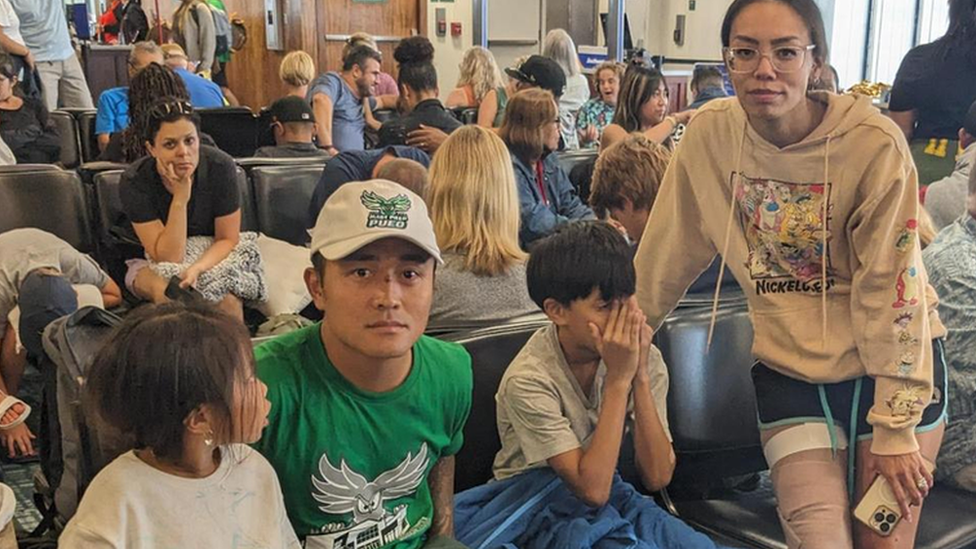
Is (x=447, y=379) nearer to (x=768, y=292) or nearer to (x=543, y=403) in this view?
(x=543, y=403)

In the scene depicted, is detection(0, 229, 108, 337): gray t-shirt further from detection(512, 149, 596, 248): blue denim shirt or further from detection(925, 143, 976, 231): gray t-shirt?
detection(925, 143, 976, 231): gray t-shirt

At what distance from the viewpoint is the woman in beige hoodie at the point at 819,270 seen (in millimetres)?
1720

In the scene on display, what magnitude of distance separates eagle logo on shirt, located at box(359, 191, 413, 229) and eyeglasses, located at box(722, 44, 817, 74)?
70cm

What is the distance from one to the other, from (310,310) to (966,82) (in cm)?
265

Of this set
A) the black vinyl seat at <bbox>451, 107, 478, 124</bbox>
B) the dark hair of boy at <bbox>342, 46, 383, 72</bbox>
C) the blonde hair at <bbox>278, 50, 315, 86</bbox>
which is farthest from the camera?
the blonde hair at <bbox>278, 50, 315, 86</bbox>

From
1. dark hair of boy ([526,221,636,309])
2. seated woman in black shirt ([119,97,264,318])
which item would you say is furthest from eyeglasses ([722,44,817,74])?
seated woman in black shirt ([119,97,264,318])

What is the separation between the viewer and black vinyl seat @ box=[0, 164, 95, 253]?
3.52 meters

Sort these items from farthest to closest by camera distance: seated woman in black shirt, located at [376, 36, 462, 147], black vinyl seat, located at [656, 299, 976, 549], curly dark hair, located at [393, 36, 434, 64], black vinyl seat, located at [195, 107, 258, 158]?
black vinyl seat, located at [195, 107, 258, 158] < curly dark hair, located at [393, 36, 434, 64] < seated woman in black shirt, located at [376, 36, 462, 147] < black vinyl seat, located at [656, 299, 976, 549]

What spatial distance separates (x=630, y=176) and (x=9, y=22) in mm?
5273

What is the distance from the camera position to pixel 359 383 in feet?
5.20

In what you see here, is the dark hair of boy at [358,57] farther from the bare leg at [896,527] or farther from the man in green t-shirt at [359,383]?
the bare leg at [896,527]

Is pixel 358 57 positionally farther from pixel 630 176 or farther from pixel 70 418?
pixel 70 418

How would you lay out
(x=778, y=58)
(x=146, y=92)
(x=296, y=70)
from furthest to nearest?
(x=296, y=70) < (x=146, y=92) < (x=778, y=58)

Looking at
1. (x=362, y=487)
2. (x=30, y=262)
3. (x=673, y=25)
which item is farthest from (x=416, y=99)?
(x=673, y=25)
